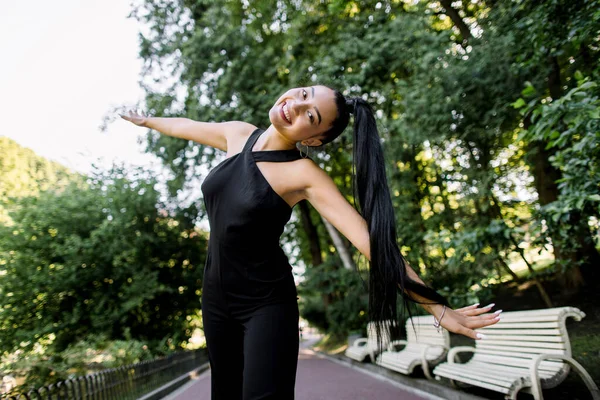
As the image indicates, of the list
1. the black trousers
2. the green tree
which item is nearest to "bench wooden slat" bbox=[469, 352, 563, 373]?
the black trousers

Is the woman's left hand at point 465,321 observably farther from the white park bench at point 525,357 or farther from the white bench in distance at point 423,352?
the white bench in distance at point 423,352

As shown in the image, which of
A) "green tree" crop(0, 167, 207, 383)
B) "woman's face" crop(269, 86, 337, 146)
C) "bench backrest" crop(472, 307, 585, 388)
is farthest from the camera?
"green tree" crop(0, 167, 207, 383)

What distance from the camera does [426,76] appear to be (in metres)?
10.3

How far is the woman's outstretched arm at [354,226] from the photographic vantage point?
1963 millimetres

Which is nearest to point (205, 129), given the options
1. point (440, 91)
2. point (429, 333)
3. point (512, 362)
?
point (512, 362)

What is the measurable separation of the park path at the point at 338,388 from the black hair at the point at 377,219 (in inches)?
196

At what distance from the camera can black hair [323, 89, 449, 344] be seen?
1980 millimetres

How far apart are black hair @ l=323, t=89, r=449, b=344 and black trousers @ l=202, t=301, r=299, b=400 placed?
0.37 m

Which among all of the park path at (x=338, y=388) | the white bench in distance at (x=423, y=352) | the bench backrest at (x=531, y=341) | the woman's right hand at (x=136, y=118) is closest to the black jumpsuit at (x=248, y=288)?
the woman's right hand at (x=136, y=118)

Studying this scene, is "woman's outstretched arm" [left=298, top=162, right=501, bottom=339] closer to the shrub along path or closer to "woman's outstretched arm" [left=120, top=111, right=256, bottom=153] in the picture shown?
"woman's outstretched arm" [left=120, top=111, right=256, bottom=153]

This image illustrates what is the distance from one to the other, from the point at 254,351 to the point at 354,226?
619mm

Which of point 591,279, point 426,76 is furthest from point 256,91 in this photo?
point 591,279

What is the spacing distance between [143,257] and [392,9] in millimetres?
11066

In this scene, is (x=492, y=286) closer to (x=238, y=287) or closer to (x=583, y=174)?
(x=583, y=174)
